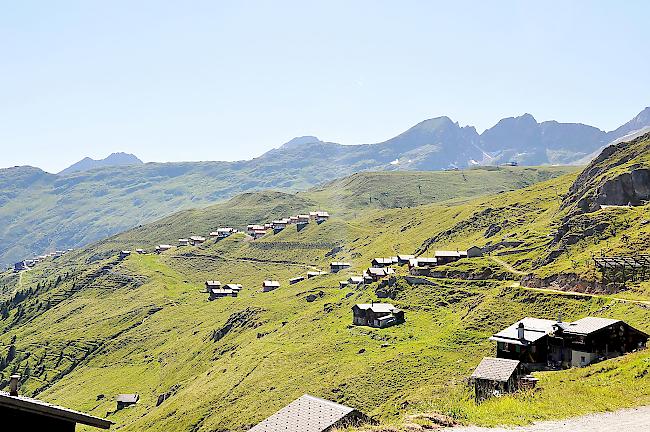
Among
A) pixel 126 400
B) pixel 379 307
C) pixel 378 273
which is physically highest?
pixel 378 273

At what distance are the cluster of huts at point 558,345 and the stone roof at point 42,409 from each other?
3667cm

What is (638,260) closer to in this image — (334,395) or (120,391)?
(334,395)

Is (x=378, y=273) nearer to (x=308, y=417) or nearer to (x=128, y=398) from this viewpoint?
(x=128, y=398)

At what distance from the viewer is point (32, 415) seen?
17.4m

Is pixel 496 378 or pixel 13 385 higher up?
pixel 13 385

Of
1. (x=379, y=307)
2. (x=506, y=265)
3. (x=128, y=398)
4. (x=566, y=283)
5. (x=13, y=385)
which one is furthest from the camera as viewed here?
(x=128, y=398)

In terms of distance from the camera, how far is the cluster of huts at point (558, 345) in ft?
165

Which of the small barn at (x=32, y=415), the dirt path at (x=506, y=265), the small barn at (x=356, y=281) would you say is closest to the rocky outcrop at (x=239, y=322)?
the small barn at (x=356, y=281)

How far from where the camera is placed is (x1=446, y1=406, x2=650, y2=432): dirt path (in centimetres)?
2611

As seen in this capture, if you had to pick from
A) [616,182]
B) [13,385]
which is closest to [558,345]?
[13,385]

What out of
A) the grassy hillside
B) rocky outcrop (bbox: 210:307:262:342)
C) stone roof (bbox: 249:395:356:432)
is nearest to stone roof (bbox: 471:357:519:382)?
the grassy hillside

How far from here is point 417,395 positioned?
68.1 m

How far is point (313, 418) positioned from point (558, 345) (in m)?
36.3

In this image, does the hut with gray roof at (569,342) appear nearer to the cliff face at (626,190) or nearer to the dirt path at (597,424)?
the dirt path at (597,424)
